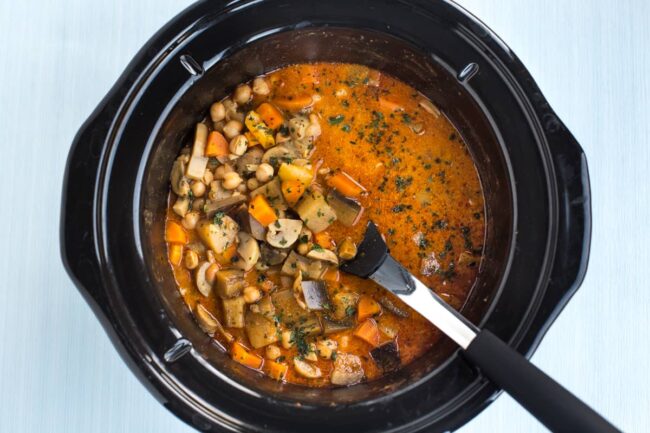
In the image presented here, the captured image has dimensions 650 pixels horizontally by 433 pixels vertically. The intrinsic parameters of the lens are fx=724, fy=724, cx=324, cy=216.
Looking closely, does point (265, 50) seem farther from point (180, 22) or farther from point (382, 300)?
point (382, 300)

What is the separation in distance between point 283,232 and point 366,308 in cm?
38

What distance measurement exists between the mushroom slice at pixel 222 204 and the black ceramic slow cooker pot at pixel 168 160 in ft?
0.54

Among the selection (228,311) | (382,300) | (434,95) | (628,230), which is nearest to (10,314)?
(228,311)

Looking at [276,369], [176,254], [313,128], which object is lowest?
[276,369]

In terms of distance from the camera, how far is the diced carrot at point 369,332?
2406mm

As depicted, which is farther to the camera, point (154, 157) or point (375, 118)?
point (375, 118)

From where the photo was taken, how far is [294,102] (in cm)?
243

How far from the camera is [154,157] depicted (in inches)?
85.3

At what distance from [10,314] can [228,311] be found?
838mm

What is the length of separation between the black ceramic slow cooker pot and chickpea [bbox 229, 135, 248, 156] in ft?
0.57

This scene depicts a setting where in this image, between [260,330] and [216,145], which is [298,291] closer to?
[260,330]

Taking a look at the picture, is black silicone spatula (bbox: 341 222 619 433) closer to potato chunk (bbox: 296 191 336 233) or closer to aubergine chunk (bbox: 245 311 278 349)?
potato chunk (bbox: 296 191 336 233)

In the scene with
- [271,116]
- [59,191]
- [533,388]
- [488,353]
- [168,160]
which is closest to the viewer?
[533,388]

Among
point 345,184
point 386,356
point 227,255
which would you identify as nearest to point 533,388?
point 386,356
